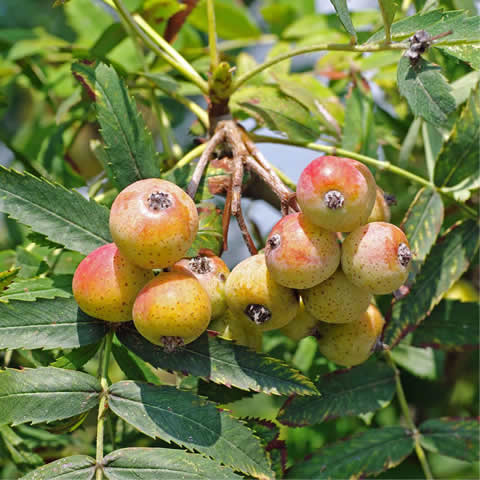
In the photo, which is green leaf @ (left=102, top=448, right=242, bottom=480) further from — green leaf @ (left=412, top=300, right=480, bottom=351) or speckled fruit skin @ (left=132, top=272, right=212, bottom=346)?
green leaf @ (left=412, top=300, right=480, bottom=351)

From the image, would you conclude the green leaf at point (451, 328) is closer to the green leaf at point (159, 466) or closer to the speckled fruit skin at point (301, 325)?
the speckled fruit skin at point (301, 325)

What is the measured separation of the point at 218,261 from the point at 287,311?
0.56 ft

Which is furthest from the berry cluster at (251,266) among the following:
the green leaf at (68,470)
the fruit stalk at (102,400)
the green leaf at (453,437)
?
the green leaf at (453,437)

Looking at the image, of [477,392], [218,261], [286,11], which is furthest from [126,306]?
[286,11]

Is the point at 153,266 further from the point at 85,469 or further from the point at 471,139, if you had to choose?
the point at 471,139

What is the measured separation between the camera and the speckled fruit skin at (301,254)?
3.54ft

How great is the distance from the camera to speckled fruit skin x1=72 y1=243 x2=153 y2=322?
1093mm

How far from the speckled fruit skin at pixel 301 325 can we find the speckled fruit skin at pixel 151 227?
30 cm

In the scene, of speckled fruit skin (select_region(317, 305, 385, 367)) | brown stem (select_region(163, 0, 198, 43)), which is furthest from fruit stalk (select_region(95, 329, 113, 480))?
brown stem (select_region(163, 0, 198, 43))

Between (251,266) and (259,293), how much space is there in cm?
6

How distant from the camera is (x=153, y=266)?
107 centimetres

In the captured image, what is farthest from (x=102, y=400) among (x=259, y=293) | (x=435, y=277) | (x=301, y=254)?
(x=435, y=277)

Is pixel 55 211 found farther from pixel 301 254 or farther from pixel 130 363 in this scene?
pixel 301 254

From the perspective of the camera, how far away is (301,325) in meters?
1.25
